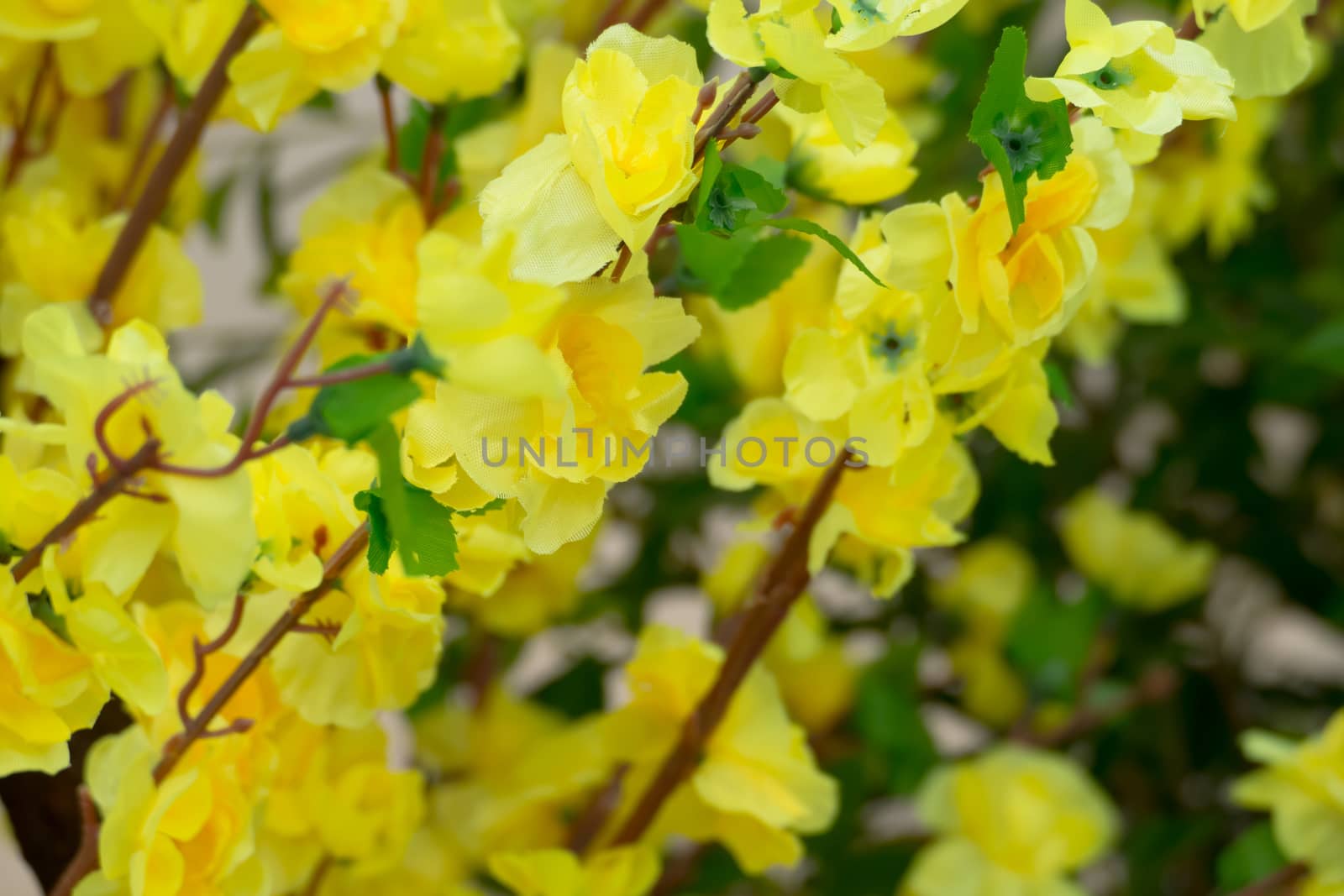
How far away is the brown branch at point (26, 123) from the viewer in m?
0.31

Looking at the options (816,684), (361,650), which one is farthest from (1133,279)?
(361,650)

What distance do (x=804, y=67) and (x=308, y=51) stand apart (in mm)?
117

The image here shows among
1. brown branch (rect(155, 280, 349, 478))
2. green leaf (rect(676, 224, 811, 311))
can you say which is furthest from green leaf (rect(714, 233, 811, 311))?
brown branch (rect(155, 280, 349, 478))

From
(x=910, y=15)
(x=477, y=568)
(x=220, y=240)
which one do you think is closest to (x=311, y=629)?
(x=477, y=568)

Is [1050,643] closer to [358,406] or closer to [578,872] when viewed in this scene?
[578,872]

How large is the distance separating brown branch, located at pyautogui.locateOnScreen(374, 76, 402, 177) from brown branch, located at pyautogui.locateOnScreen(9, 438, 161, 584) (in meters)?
0.13

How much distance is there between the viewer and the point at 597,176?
189 millimetres

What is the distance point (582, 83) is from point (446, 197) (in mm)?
103

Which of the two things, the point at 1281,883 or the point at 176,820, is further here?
the point at 1281,883

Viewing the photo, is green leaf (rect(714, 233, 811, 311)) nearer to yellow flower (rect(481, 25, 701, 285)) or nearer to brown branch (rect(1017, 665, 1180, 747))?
yellow flower (rect(481, 25, 701, 285))

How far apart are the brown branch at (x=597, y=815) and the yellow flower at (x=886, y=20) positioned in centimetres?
21

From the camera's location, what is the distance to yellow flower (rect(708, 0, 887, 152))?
193 mm

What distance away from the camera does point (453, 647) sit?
0.46 meters

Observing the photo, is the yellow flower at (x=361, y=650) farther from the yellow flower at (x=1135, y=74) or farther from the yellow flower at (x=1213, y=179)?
the yellow flower at (x=1213, y=179)
